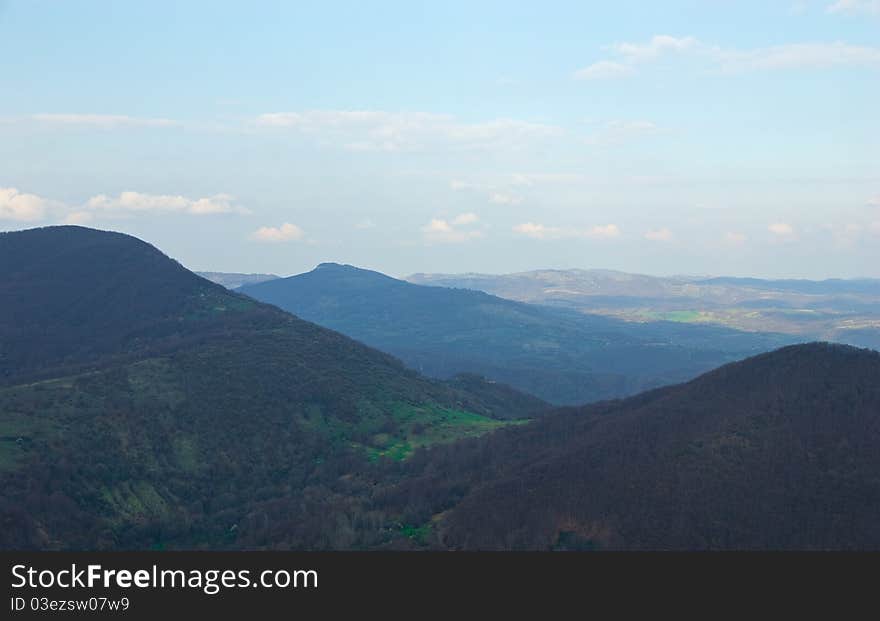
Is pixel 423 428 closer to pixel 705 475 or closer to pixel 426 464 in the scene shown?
pixel 426 464

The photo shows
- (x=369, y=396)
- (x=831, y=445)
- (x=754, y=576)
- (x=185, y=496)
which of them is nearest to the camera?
(x=754, y=576)

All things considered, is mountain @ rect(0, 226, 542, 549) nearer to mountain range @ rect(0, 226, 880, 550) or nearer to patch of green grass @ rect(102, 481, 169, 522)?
patch of green grass @ rect(102, 481, 169, 522)

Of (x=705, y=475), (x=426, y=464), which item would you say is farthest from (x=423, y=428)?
(x=705, y=475)

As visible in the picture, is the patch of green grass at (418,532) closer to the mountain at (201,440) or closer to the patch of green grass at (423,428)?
the mountain at (201,440)

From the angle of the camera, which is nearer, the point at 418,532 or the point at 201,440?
the point at 418,532

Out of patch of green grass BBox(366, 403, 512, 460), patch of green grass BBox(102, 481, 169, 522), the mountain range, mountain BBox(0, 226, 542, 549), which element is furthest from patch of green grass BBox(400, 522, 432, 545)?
patch of green grass BBox(366, 403, 512, 460)

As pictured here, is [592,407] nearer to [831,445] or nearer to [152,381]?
[831,445]

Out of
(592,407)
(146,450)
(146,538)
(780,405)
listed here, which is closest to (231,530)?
(146,538)

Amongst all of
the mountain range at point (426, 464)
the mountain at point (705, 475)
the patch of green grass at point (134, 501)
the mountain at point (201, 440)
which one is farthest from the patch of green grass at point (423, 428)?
the patch of green grass at point (134, 501)

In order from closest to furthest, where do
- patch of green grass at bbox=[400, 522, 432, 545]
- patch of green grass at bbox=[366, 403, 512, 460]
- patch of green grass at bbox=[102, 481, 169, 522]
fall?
1. patch of green grass at bbox=[400, 522, 432, 545]
2. patch of green grass at bbox=[102, 481, 169, 522]
3. patch of green grass at bbox=[366, 403, 512, 460]
